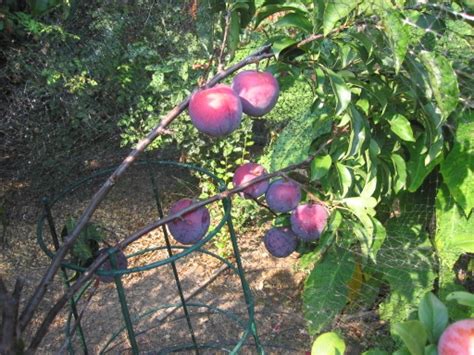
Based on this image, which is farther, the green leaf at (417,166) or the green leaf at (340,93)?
the green leaf at (417,166)

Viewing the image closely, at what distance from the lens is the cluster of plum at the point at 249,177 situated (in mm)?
853

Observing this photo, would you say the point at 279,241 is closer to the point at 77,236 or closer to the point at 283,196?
the point at 283,196

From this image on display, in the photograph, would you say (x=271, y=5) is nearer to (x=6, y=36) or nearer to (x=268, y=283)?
(x=268, y=283)

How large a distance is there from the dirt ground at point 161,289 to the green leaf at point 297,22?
1.18 m

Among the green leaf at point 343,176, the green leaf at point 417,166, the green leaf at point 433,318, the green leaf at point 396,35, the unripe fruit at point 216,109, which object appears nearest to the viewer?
the green leaf at point 396,35

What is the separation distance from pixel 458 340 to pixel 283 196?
45 centimetres

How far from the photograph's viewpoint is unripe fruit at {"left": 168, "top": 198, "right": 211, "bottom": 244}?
99cm

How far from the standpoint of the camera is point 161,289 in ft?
8.32

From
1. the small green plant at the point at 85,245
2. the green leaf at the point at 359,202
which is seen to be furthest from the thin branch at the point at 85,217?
the green leaf at the point at 359,202

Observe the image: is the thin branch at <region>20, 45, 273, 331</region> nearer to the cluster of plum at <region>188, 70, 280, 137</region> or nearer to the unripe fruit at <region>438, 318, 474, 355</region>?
the cluster of plum at <region>188, 70, 280, 137</region>

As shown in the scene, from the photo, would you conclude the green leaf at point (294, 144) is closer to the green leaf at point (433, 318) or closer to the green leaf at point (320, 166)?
the green leaf at point (320, 166)

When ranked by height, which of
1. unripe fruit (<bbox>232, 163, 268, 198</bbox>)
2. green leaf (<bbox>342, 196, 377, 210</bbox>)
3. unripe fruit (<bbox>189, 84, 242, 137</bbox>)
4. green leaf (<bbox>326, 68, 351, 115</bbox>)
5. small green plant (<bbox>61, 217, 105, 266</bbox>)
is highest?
green leaf (<bbox>326, 68, 351, 115</bbox>)

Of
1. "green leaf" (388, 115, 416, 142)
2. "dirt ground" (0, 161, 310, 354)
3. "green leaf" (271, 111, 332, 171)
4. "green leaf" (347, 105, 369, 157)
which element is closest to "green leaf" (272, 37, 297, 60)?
"green leaf" (347, 105, 369, 157)

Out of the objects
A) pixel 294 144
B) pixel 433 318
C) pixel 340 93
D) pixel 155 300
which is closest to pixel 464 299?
pixel 433 318
